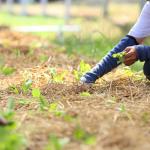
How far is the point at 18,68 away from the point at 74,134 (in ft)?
10.6

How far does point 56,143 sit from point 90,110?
37.0 inches

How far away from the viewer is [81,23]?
50.0ft

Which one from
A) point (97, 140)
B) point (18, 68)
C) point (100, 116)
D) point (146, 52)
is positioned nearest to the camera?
point (97, 140)

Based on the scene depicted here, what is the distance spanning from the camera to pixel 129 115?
4289 mm

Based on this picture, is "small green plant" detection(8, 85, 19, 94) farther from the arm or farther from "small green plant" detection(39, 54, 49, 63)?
"small green plant" detection(39, 54, 49, 63)

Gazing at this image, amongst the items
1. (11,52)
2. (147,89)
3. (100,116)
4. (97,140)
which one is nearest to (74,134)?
(97,140)

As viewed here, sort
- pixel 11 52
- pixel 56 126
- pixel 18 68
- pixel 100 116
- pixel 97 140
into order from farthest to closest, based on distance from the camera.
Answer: pixel 11 52
pixel 18 68
pixel 100 116
pixel 56 126
pixel 97 140

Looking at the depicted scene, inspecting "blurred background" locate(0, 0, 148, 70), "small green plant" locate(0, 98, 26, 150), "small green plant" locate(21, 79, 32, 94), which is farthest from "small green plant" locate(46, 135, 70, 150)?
"blurred background" locate(0, 0, 148, 70)

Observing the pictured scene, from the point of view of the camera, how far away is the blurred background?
29.1 ft

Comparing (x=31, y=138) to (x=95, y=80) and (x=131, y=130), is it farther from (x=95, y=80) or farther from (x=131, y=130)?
(x=95, y=80)

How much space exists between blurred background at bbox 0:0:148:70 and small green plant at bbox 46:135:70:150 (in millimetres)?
3121

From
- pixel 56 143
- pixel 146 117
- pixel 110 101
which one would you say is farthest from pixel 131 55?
pixel 56 143

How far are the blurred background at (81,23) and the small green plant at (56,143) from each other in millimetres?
3121

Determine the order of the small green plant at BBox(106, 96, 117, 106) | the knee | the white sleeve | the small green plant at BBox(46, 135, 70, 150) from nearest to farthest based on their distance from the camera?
the small green plant at BBox(46, 135, 70, 150), the small green plant at BBox(106, 96, 117, 106), the knee, the white sleeve
